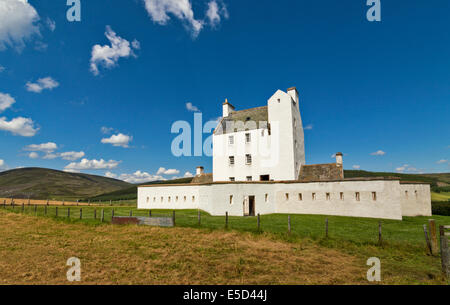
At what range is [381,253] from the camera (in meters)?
12.6

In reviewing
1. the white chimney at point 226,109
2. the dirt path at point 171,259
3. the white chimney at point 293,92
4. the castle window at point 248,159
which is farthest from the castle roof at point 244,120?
the dirt path at point 171,259

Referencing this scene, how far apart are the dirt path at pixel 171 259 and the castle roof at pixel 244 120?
22.7 m

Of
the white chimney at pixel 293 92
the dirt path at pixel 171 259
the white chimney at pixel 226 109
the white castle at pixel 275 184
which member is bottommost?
the dirt path at pixel 171 259

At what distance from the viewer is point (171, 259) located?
1123 cm

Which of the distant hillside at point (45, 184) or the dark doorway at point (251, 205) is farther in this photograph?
the distant hillside at point (45, 184)

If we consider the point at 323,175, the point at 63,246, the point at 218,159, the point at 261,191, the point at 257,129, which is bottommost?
the point at 63,246

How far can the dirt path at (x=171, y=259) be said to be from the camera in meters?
8.91

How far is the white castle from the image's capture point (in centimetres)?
2681

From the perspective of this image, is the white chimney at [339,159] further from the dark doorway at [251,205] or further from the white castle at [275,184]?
the dark doorway at [251,205]
